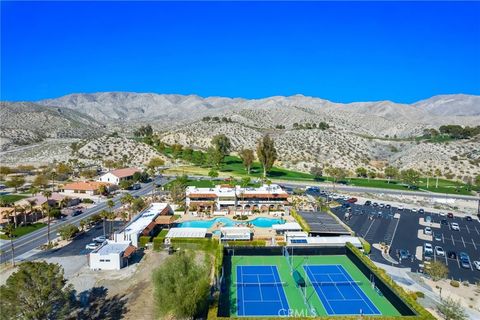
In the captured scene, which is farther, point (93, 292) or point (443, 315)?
point (93, 292)

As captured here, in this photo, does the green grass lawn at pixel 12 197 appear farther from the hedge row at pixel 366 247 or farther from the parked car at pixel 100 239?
the hedge row at pixel 366 247

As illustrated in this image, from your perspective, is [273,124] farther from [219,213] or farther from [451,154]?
[219,213]

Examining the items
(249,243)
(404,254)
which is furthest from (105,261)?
(404,254)

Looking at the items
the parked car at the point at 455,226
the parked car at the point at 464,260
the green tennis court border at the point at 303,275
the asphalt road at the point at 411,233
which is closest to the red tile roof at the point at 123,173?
the asphalt road at the point at 411,233

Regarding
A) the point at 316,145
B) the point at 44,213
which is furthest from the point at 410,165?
the point at 44,213

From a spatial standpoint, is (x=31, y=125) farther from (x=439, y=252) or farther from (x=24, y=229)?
Result: (x=439, y=252)

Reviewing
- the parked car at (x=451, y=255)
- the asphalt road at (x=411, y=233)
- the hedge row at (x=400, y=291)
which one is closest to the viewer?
the hedge row at (x=400, y=291)
